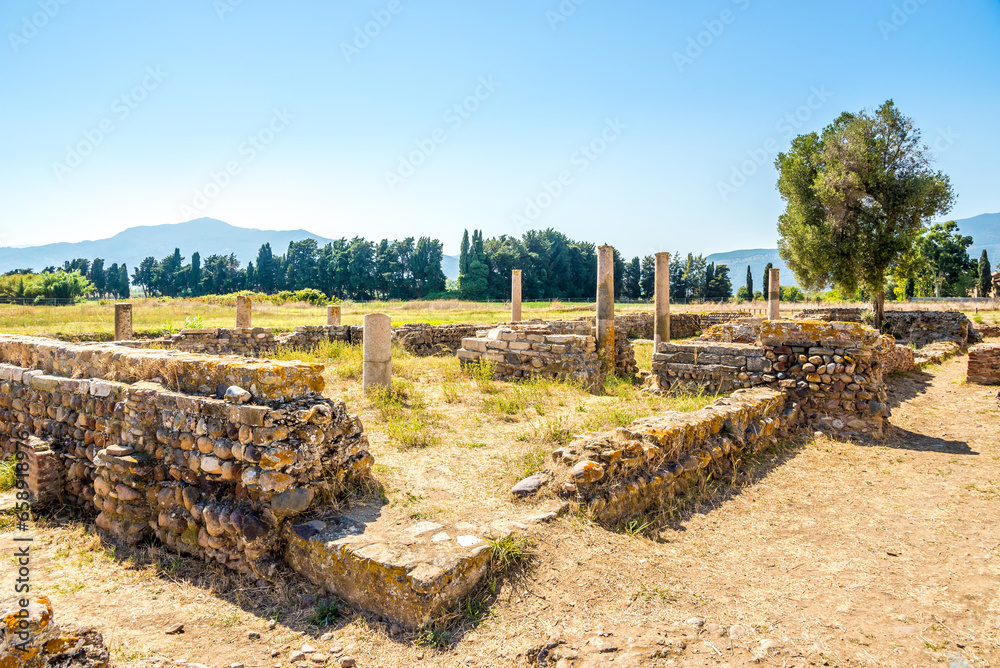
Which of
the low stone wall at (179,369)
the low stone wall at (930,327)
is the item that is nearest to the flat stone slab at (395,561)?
the low stone wall at (179,369)

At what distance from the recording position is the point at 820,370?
7969 millimetres

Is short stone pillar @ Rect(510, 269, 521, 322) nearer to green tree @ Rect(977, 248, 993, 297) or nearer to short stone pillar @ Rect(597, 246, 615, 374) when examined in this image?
short stone pillar @ Rect(597, 246, 615, 374)

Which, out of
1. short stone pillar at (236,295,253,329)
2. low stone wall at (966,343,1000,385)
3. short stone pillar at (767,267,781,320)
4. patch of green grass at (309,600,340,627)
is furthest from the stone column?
patch of green grass at (309,600,340,627)

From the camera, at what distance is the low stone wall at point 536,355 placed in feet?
37.1

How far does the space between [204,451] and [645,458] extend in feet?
13.0

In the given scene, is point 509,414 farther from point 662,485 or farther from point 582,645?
point 582,645

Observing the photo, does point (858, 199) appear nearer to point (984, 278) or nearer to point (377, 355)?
point (377, 355)

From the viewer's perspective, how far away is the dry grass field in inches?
121

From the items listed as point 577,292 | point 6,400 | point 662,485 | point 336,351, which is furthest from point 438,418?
point 577,292

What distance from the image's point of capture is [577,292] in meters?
68.0

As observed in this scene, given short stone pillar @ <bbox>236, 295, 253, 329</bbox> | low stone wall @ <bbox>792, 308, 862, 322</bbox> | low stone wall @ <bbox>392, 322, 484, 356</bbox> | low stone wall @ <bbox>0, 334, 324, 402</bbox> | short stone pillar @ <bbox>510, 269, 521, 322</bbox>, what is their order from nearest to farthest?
low stone wall @ <bbox>0, 334, 324, 402</bbox>, short stone pillar @ <bbox>236, 295, 253, 329</bbox>, low stone wall @ <bbox>392, 322, 484, 356</bbox>, short stone pillar @ <bbox>510, 269, 521, 322</bbox>, low stone wall @ <bbox>792, 308, 862, 322</bbox>

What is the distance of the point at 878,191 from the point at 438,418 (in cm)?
2411

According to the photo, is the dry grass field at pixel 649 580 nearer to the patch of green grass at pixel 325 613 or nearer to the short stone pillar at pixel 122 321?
the patch of green grass at pixel 325 613

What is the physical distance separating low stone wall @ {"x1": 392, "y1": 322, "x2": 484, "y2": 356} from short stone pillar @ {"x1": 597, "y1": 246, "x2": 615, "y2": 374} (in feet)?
17.5
